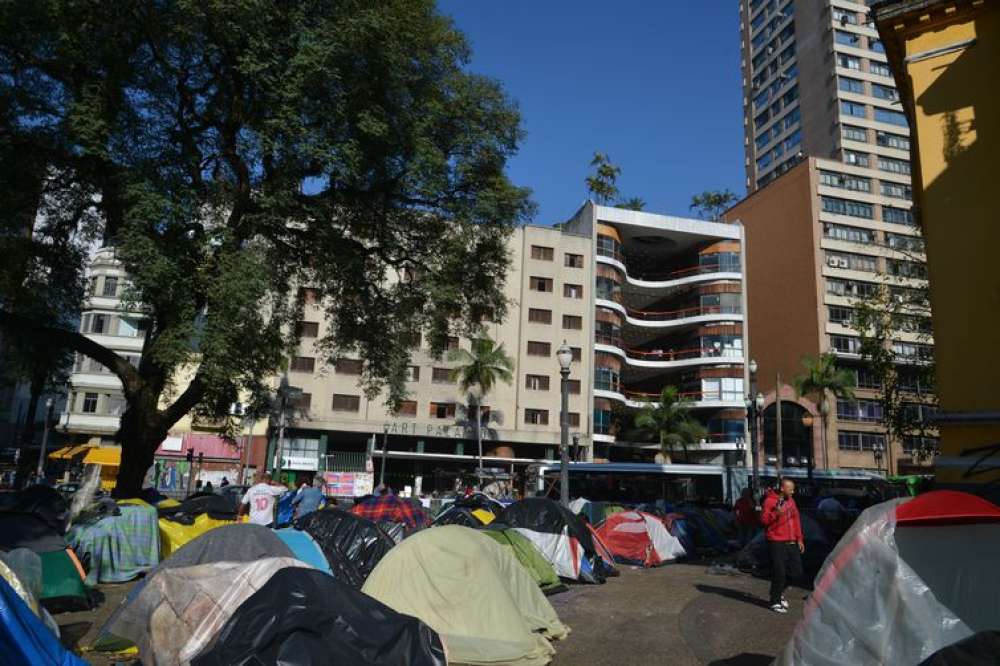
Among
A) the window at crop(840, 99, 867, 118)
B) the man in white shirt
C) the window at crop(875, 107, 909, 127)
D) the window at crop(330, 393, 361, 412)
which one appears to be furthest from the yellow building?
the window at crop(875, 107, 909, 127)

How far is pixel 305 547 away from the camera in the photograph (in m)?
9.29

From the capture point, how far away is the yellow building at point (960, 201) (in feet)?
35.4

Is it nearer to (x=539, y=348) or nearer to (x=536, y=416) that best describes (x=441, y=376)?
(x=536, y=416)

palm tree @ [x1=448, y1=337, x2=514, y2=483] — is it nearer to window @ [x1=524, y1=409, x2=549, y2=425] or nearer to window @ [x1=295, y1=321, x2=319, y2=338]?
window @ [x1=524, y1=409, x2=549, y2=425]

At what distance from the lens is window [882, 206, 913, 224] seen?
205ft

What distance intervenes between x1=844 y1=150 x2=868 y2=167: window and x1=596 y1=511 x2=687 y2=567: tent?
185 feet

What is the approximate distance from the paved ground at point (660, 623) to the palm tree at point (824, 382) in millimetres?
41041

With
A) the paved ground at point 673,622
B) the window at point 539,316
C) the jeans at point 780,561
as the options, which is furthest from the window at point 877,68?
the jeans at point 780,561

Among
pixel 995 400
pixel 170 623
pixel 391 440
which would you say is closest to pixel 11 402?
pixel 391 440

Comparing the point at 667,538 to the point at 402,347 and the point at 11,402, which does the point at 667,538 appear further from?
the point at 11,402

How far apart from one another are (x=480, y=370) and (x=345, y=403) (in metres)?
9.51

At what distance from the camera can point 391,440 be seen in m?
48.8

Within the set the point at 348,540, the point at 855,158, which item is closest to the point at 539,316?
the point at 855,158

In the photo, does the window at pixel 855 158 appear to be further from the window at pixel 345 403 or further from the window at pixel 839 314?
the window at pixel 345 403
